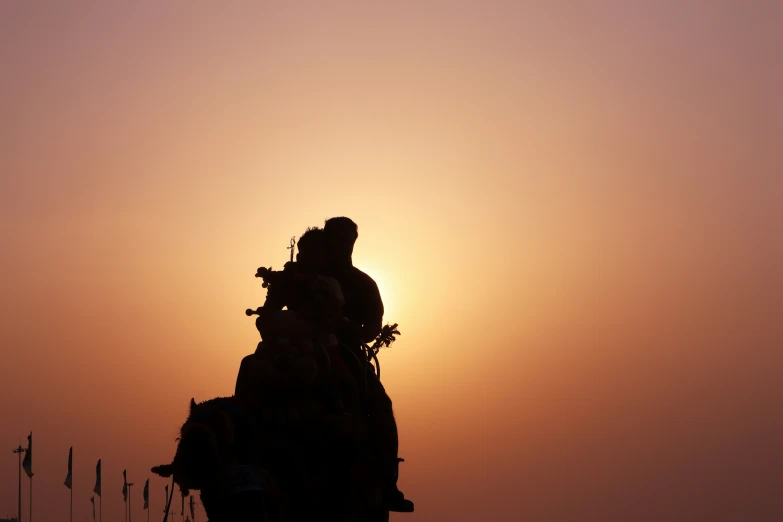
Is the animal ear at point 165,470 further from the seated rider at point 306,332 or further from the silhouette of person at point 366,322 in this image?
the silhouette of person at point 366,322

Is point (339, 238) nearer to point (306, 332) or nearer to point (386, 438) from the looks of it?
point (306, 332)

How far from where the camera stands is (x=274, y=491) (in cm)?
1802

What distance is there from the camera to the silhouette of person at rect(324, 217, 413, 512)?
2133 cm

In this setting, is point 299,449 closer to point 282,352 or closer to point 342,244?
point 282,352

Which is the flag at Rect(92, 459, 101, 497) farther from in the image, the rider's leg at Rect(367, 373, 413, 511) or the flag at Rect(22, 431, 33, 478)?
the rider's leg at Rect(367, 373, 413, 511)

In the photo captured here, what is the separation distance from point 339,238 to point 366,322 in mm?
1515

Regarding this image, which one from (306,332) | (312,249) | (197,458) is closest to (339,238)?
(312,249)

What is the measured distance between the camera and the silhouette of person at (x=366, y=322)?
21328 mm

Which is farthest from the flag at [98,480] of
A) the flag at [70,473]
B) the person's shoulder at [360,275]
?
the person's shoulder at [360,275]

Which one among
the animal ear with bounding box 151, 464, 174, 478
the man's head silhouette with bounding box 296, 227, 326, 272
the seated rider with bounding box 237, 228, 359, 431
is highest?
the man's head silhouette with bounding box 296, 227, 326, 272

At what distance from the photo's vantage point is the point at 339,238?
880 inches

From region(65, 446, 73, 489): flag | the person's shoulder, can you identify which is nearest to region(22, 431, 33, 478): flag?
region(65, 446, 73, 489): flag

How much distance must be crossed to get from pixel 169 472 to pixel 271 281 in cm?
383

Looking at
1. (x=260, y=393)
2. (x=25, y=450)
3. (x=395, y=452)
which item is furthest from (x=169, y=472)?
(x=25, y=450)
